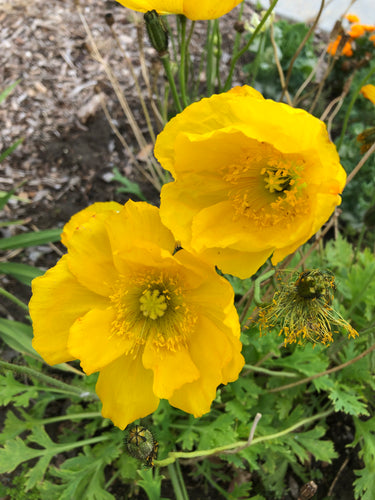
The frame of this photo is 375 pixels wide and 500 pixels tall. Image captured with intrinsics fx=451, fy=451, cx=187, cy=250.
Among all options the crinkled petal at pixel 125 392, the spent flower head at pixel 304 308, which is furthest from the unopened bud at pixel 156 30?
the crinkled petal at pixel 125 392

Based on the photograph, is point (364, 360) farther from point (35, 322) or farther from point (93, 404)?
point (35, 322)

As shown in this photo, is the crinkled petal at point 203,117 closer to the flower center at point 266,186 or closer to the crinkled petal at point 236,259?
the flower center at point 266,186

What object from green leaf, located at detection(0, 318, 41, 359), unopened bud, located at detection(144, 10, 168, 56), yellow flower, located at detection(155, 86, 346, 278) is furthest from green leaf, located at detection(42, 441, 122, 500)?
unopened bud, located at detection(144, 10, 168, 56)

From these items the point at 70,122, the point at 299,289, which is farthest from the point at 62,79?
the point at 299,289

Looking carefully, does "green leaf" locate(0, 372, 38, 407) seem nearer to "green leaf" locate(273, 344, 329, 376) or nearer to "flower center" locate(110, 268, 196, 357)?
"flower center" locate(110, 268, 196, 357)

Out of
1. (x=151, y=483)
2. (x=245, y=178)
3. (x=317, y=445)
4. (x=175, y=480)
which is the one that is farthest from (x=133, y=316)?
(x=317, y=445)

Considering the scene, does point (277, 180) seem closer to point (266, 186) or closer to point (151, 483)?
point (266, 186)

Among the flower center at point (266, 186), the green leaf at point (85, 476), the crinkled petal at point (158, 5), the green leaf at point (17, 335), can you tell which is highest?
the crinkled petal at point (158, 5)
